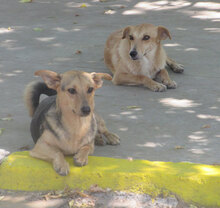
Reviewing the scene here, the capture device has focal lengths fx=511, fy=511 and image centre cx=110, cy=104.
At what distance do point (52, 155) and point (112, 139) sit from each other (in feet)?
3.28

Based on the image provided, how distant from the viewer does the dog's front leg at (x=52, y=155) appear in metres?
5.02

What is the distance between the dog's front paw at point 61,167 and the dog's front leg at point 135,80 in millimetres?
3328

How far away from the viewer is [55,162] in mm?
5086

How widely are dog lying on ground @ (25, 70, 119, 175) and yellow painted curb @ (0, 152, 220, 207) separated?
114 mm

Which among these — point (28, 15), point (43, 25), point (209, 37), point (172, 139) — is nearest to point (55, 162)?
point (172, 139)

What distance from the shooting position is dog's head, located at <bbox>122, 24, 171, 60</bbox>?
27.2 ft

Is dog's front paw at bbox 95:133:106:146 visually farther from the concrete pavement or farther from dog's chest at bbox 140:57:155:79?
dog's chest at bbox 140:57:155:79

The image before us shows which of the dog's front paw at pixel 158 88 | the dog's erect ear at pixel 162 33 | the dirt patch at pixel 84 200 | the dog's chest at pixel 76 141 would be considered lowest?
the dirt patch at pixel 84 200

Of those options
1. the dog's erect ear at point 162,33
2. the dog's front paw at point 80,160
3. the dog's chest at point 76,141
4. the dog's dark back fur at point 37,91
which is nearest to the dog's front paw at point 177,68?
the dog's erect ear at point 162,33

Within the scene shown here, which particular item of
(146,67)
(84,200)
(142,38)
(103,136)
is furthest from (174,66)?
(84,200)

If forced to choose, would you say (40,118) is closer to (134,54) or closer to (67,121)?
(67,121)

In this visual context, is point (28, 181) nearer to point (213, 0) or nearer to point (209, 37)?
point (209, 37)

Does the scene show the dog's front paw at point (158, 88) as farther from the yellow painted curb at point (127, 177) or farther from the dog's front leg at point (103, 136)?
the yellow painted curb at point (127, 177)

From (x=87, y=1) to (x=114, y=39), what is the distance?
516 centimetres
